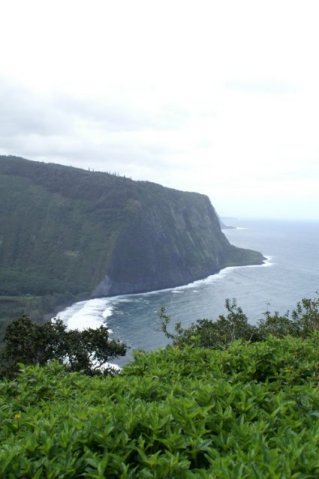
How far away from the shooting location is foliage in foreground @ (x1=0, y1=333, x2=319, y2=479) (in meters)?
4.16

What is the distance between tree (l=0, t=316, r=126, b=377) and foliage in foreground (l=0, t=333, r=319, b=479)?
25452 millimetres

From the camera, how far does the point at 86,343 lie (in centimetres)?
3484

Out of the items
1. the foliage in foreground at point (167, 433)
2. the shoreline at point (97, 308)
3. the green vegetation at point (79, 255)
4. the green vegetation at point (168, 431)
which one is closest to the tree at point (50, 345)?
the green vegetation at point (168, 431)

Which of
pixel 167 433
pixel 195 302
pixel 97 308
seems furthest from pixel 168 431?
pixel 97 308

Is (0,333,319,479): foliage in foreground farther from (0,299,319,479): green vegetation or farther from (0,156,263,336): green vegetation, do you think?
(0,156,263,336): green vegetation

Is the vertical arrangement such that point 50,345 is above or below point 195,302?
above

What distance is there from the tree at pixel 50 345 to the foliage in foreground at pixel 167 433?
25452 mm

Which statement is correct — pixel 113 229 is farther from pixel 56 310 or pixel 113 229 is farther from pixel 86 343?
pixel 86 343

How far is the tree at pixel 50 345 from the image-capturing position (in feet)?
106

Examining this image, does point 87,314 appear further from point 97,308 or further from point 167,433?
point 167,433

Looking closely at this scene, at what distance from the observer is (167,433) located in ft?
15.8

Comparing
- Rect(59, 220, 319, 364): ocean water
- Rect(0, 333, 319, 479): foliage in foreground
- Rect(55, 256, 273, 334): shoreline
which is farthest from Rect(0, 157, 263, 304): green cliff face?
Rect(0, 333, 319, 479): foliage in foreground

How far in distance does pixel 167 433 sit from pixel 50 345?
3059cm

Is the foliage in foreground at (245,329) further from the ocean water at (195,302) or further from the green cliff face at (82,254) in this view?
the green cliff face at (82,254)
